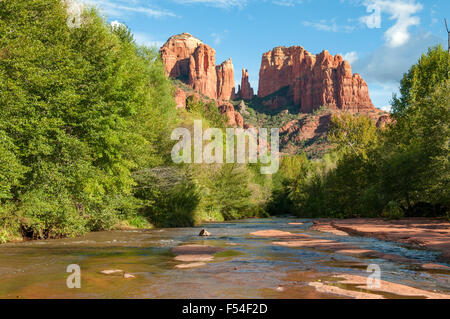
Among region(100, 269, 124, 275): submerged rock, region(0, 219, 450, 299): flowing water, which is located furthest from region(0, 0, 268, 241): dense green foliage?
region(100, 269, 124, 275): submerged rock

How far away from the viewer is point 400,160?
98.2 ft

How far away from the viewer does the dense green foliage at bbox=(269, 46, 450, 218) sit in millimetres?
25569

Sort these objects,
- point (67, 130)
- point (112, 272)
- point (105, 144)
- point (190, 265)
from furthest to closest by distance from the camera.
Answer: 1. point (105, 144)
2. point (67, 130)
3. point (190, 265)
4. point (112, 272)

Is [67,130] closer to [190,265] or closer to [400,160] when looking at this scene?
[190,265]

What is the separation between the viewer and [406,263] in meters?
9.52

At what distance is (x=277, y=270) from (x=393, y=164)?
25.8 m

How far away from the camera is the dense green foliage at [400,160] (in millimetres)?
25569

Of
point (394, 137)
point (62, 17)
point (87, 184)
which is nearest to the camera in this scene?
point (87, 184)

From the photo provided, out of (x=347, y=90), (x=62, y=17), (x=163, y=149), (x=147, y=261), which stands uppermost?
(x=347, y=90)

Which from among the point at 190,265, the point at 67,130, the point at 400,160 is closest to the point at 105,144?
the point at 67,130

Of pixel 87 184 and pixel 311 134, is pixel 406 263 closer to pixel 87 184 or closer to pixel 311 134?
pixel 87 184

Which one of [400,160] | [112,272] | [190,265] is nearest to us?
[112,272]

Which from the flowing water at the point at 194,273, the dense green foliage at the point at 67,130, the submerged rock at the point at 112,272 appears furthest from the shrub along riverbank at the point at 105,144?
the submerged rock at the point at 112,272
